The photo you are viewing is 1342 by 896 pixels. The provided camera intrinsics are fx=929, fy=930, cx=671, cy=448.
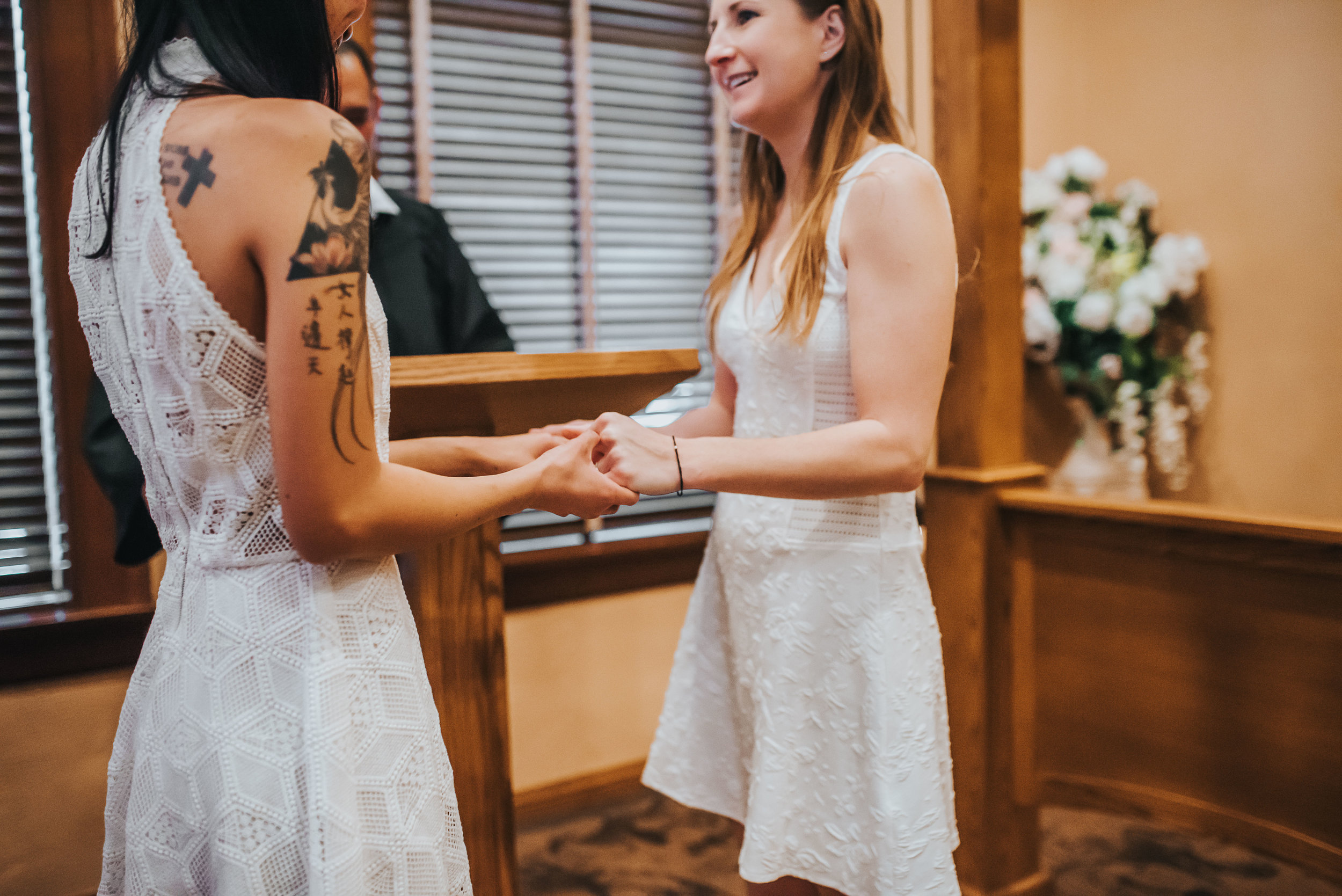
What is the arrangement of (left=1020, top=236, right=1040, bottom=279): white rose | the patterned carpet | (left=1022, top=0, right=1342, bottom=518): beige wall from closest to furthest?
1. the patterned carpet
2. (left=1022, top=0, right=1342, bottom=518): beige wall
3. (left=1020, top=236, right=1040, bottom=279): white rose

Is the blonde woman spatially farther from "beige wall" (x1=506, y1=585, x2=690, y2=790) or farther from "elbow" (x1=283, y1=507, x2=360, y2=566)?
"beige wall" (x1=506, y1=585, x2=690, y2=790)

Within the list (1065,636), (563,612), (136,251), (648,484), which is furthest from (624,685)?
(136,251)

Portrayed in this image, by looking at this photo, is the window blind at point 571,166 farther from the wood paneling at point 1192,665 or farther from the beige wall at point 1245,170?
the beige wall at point 1245,170

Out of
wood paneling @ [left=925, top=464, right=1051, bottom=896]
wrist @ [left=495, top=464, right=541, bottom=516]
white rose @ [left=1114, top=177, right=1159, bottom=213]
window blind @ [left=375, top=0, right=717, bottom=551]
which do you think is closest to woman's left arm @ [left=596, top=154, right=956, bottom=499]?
wrist @ [left=495, top=464, right=541, bottom=516]

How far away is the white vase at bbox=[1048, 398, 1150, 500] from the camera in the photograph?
9.87 feet

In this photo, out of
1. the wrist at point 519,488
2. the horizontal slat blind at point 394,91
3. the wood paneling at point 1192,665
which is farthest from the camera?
the horizontal slat blind at point 394,91

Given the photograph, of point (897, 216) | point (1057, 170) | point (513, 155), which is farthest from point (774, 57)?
point (1057, 170)

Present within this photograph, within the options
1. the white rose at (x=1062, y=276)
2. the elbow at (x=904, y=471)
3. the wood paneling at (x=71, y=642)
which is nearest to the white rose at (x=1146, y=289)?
the white rose at (x=1062, y=276)

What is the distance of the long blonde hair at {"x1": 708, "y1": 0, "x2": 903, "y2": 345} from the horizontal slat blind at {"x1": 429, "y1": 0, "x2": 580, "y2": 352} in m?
1.28

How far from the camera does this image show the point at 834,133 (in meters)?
1.39

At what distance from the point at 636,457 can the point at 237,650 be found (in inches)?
22.7

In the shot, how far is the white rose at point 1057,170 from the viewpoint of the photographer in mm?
3098

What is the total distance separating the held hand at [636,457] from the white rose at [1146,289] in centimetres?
224

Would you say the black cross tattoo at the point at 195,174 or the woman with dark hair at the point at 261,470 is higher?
the black cross tattoo at the point at 195,174
